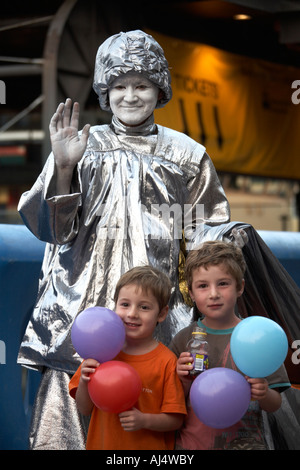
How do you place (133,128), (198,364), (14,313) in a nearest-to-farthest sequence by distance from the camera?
(198,364), (133,128), (14,313)

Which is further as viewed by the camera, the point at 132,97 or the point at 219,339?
the point at 132,97

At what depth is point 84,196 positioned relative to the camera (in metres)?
3.04

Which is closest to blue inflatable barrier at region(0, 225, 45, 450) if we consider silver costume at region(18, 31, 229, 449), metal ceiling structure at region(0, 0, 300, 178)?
silver costume at region(18, 31, 229, 449)

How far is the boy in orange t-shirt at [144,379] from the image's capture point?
250 centimetres

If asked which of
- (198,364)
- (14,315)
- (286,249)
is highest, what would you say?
(286,249)

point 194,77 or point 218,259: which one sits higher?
point 194,77

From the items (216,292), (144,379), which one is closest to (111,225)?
(216,292)

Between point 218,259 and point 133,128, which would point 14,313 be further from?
point 218,259

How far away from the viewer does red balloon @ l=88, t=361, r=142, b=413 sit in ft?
7.73

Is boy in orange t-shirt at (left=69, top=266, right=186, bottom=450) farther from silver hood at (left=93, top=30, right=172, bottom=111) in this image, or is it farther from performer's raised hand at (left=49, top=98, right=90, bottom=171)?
silver hood at (left=93, top=30, right=172, bottom=111)

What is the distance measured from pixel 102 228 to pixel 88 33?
6189mm

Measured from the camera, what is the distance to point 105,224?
2.98 m

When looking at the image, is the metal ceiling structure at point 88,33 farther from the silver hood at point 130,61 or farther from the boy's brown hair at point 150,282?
the boy's brown hair at point 150,282
